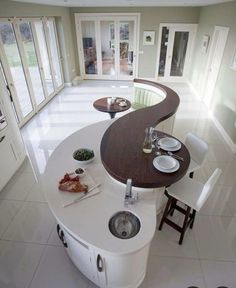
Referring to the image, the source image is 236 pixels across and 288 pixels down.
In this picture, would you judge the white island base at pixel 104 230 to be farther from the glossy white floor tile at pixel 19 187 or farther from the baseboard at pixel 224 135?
the baseboard at pixel 224 135

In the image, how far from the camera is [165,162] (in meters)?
1.94

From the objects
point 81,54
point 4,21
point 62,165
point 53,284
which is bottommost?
point 53,284

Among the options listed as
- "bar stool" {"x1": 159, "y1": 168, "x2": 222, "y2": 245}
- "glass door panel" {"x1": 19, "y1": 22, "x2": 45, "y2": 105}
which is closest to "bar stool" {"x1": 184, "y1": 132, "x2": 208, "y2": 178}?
"bar stool" {"x1": 159, "y1": 168, "x2": 222, "y2": 245}

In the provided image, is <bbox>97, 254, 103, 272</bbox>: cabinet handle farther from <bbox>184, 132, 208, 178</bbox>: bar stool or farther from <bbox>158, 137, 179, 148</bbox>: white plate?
<bbox>184, 132, 208, 178</bbox>: bar stool

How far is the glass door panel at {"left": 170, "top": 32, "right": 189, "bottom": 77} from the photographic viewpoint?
725cm

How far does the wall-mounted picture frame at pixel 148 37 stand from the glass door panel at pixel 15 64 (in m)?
4.68

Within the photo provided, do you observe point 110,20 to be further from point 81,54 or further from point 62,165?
point 62,165

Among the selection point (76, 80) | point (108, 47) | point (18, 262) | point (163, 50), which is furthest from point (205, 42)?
point (18, 262)

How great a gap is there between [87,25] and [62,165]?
7.06 m

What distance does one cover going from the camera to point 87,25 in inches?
289

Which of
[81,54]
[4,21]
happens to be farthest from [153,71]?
[4,21]

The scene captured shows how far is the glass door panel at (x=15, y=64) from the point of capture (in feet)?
13.6

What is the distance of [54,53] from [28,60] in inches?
79.8

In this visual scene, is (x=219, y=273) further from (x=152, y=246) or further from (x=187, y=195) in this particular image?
(x=187, y=195)
